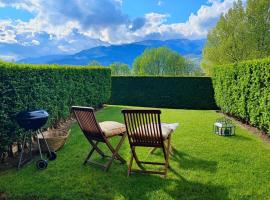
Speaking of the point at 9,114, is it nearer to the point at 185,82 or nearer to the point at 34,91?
the point at 34,91

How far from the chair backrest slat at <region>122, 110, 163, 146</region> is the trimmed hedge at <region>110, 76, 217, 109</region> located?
11.5 metres

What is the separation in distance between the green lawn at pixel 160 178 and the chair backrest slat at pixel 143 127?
55 cm

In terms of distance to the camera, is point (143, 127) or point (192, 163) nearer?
point (143, 127)

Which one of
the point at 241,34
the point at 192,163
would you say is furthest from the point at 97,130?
the point at 241,34

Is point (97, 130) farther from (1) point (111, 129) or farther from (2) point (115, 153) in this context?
(2) point (115, 153)

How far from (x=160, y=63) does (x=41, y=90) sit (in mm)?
41850

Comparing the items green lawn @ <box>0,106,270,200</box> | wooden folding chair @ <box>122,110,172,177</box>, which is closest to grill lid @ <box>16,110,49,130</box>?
green lawn @ <box>0,106,270,200</box>

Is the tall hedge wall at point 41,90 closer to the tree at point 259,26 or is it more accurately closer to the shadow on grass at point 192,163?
the shadow on grass at point 192,163

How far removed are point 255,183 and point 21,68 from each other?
4.66m

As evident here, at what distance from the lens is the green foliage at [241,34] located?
23.1 meters

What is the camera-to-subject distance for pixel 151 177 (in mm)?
4402

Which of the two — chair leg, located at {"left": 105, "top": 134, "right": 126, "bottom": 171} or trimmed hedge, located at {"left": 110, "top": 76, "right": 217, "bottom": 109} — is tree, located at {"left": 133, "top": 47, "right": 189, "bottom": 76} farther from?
chair leg, located at {"left": 105, "top": 134, "right": 126, "bottom": 171}

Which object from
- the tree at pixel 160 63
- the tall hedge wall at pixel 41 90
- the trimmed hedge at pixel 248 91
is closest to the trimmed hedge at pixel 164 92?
the trimmed hedge at pixel 248 91

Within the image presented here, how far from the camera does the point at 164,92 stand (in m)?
16.1
